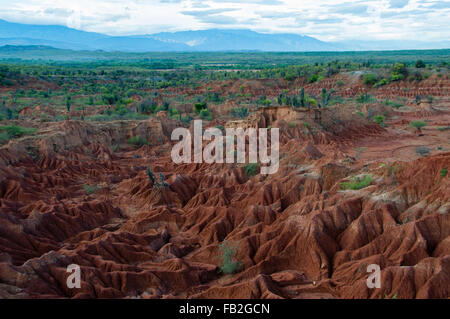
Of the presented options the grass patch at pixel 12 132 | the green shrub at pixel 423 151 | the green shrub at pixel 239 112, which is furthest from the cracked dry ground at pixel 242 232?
the green shrub at pixel 239 112

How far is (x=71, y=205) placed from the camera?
2591 centimetres

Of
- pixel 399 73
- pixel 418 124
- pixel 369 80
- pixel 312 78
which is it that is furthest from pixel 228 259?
pixel 399 73

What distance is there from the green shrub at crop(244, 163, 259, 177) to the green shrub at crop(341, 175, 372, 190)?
776 centimetres

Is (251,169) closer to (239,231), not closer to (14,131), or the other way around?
(239,231)

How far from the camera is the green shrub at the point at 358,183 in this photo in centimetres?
2248

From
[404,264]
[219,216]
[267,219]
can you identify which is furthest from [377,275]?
[219,216]

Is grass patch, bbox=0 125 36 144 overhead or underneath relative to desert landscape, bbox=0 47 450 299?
overhead

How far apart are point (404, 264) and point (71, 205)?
61.8 ft

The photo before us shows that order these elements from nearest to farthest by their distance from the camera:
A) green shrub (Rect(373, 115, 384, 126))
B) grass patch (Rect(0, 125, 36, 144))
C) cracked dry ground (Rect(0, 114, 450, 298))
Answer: cracked dry ground (Rect(0, 114, 450, 298)) → grass patch (Rect(0, 125, 36, 144)) → green shrub (Rect(373, 115, 384, 126))

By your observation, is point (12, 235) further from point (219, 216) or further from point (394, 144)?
point (394, 144)

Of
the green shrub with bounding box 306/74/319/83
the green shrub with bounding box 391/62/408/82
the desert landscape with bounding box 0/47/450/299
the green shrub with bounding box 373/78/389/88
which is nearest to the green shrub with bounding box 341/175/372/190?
the desert landscape with bounding box 0/47/450/299

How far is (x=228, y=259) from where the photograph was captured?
19.6m

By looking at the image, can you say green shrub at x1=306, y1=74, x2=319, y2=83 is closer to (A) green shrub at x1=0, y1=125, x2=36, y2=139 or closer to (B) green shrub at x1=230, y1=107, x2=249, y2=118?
(B) green shrub at x1=230, y1=107, x2=249, y2=118

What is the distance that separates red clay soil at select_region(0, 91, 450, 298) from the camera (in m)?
16.7
